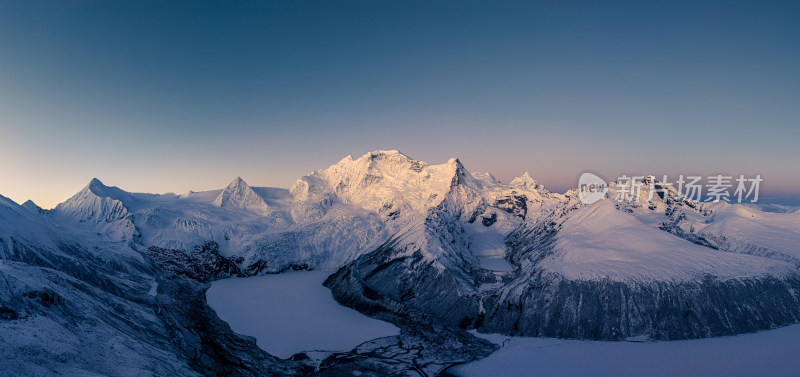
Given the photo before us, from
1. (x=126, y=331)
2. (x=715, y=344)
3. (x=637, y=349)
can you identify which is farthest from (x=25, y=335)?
(x=715, y=344)

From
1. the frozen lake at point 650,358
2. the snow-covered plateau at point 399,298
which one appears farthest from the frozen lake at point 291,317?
the frozen lake at point 650,358

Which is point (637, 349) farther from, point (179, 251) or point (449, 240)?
point (179, 251)

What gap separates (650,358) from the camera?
71.3m

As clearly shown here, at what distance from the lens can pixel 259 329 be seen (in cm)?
9075

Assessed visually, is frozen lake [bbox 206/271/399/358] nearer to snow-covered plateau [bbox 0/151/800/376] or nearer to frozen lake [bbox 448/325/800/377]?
snow-covered plateau [bbox 0/151/800/376]

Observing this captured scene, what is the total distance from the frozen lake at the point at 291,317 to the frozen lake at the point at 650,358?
99.3ft

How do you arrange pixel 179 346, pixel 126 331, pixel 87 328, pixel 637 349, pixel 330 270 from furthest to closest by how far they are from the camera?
pixel 330 270 < pixel 637 349 < pixel 179 346 < pixel 126 331 < pixel 87 328

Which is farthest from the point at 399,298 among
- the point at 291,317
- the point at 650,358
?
the point at 650,358

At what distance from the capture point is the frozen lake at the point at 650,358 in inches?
2594

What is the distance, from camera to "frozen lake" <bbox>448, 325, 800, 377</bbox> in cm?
6588

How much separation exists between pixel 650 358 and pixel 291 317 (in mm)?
88110

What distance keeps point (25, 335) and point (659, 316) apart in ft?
384

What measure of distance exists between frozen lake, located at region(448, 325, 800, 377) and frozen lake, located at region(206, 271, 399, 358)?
30.3m

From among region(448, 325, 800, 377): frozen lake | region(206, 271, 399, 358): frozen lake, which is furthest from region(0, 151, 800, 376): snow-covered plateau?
region(448, 325, 800, 377): frozen lake
